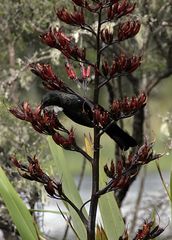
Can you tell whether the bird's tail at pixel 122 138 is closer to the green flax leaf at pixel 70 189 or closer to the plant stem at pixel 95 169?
the plant stem at pixel 95 169

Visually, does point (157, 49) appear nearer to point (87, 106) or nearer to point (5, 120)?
point (5, 120)

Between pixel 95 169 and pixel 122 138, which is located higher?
pixel 122 138

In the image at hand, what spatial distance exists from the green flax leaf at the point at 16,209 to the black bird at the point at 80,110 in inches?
20.6

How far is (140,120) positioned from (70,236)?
2784mm

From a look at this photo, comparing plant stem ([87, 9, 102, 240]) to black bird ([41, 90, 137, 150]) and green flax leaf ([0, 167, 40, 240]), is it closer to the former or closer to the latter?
black bird ([41, 90, 137, 150])

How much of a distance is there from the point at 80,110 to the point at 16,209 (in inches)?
→ 27.4

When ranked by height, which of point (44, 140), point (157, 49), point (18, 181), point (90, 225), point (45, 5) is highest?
point (157, 49)

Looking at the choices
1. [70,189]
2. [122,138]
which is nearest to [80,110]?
[122,138]

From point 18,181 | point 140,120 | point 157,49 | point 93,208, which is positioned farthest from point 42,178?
point 157,49

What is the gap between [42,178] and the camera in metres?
3.24

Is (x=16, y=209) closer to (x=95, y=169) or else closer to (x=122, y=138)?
(x=95, y=169)

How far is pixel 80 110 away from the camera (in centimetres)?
334

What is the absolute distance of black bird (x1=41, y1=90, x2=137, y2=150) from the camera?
3325 mm

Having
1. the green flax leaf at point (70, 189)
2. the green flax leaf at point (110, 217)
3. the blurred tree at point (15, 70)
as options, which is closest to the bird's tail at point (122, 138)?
the green flax leaf at point (70, 189)
